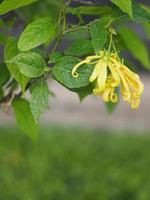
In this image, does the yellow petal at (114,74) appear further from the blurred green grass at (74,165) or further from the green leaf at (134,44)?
the blurred green grass at (74,165)

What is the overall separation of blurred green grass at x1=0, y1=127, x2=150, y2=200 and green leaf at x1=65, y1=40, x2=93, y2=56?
2.00 m

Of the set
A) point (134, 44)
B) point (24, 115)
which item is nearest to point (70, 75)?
point (24, 115)

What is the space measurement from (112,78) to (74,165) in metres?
2.56

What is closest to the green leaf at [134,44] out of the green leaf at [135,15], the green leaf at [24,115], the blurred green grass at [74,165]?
the green leaf at [24,115]

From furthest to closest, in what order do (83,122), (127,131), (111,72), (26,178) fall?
(83,122), (127,131), (26,178), (111,72)

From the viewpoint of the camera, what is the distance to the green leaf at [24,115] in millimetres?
1198

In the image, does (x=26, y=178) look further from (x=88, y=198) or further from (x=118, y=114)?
(x=118, y=114)

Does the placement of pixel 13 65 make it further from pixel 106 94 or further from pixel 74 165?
pixel 74 165

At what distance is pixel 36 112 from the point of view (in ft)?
3.01

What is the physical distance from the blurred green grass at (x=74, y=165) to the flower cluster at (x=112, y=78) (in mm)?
2105

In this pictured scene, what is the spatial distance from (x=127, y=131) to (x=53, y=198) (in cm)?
117

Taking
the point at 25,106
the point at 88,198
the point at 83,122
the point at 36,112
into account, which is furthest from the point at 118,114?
the point at 36,112

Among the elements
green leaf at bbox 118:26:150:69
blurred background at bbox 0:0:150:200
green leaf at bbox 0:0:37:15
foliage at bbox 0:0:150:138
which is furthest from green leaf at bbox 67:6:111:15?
blurred background at bbox 0:0:150:200

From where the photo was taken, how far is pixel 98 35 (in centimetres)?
94
